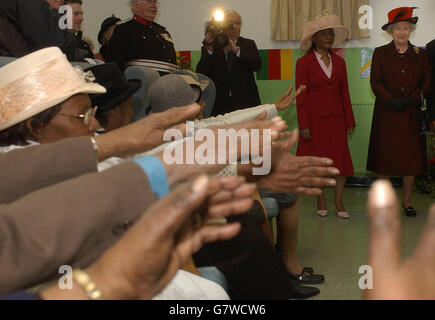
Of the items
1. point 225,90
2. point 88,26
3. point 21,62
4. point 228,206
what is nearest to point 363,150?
point 225,90

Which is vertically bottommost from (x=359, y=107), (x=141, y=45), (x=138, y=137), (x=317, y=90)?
(x=359, y=107)

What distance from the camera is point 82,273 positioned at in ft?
2.65

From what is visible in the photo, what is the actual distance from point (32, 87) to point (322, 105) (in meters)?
3.10

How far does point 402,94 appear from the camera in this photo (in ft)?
14.4

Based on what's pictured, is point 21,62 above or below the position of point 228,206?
above

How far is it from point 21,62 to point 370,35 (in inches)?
179

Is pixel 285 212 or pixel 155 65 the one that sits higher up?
pixel 155 65

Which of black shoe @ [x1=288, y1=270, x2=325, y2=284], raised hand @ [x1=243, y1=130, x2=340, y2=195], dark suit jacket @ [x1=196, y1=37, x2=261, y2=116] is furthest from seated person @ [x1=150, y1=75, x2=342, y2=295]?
dark suit jacket @ [x1=196, y1=37, x2=261, y2=116]

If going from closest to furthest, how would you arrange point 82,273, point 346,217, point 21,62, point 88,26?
point 82,273
point 21,62
point 346,217
point 88,26

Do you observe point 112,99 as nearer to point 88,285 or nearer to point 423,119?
point 88,285

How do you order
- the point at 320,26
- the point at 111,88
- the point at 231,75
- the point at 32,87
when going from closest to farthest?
the point at 32,87, the point at 111,88, the point at 320,26, the point at 231,75

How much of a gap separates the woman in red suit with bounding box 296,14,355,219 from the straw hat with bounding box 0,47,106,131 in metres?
2.94

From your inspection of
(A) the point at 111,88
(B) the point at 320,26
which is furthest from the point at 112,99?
(B) the point at 320,26

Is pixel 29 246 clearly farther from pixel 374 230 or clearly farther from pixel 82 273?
pixel 374 230
